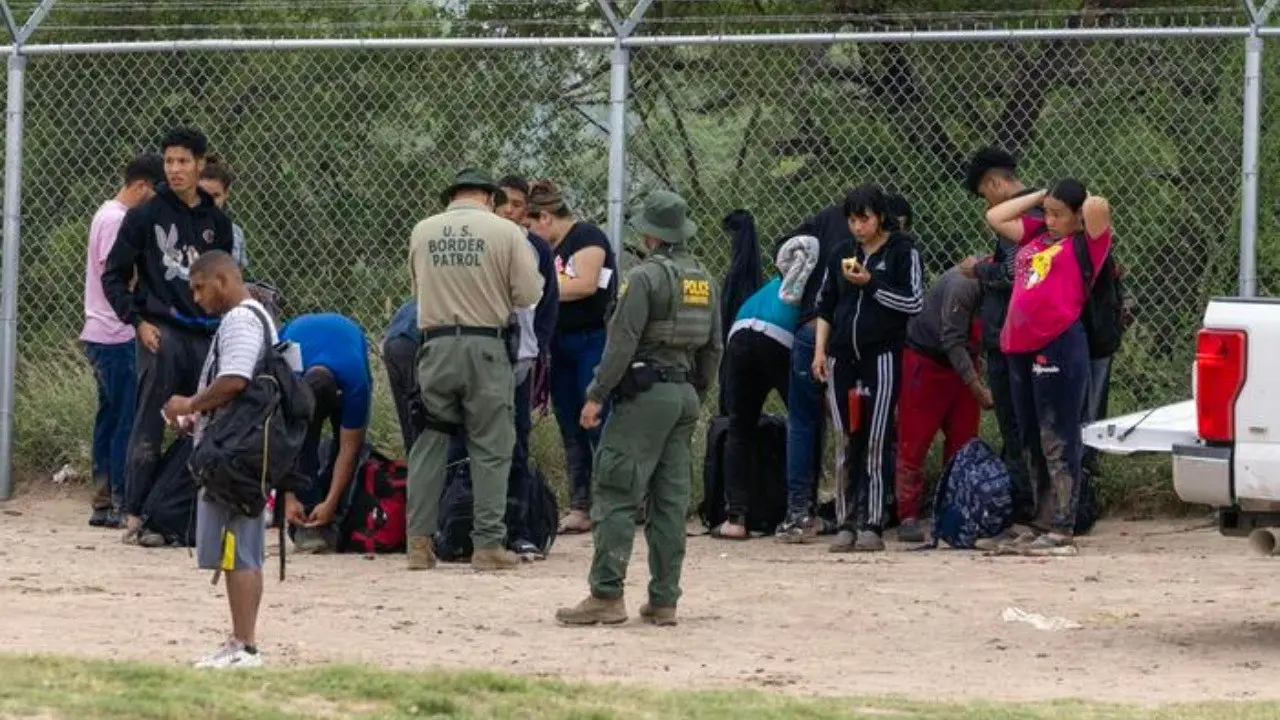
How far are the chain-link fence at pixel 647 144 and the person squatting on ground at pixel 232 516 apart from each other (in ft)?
16.6

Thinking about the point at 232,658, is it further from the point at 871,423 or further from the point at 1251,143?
the point at 1251,143

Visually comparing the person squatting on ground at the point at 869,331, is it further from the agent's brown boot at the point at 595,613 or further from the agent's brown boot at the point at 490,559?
the agent's brown boot at the point at 595,613

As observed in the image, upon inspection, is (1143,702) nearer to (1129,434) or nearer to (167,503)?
(1129,434)

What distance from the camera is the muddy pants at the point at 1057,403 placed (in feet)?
40.0

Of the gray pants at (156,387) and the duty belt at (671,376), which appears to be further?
the gray pants at (156,387)

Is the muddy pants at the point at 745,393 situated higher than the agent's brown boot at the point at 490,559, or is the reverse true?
the muddy pants at the point at 745,393

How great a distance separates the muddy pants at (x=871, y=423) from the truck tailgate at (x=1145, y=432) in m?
2.28

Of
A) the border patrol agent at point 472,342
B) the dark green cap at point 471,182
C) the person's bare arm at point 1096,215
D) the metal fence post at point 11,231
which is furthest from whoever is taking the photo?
the metal fence post at point 11,231

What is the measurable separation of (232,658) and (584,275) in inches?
187

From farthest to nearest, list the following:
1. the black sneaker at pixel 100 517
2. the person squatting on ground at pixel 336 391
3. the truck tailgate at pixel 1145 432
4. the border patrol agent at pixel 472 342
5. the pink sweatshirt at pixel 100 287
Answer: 1. the black sneaker at pixel 100 517
2. the pink sweatshirt at pixel 100 287
3. the person squatting on ground at pixel 336 391
4. the border patrol agent at pixel 472 342
5. the truck tailgate at pixel 1145 432

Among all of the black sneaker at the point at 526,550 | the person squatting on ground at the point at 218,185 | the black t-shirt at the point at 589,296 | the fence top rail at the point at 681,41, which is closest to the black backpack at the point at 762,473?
the black t-shirt at the point at 589,296

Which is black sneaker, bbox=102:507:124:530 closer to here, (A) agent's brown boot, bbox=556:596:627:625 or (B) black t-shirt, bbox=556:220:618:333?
(B) black t-shirt, bbox=556:220:618:333

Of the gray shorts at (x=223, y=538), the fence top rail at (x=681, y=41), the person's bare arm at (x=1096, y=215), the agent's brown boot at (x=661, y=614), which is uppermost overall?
the fence top rail at (x=681, y=41)

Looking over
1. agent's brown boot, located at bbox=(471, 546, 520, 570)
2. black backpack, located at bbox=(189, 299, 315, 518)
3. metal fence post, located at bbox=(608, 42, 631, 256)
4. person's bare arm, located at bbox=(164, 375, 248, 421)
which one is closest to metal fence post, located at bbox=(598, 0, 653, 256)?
metal fence post, located at bbox=(608, 42, 631, 256)
